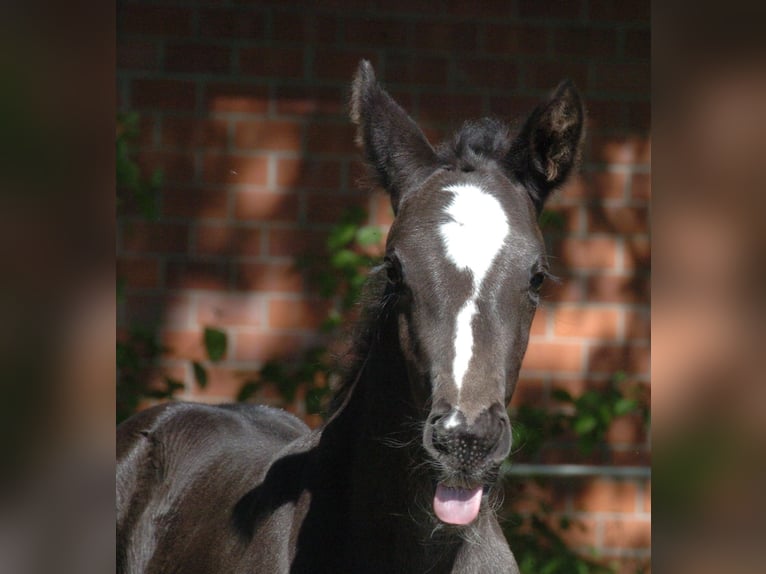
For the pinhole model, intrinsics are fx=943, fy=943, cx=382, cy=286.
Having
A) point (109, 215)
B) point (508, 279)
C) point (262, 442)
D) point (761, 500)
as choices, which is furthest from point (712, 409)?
point (262, 442)

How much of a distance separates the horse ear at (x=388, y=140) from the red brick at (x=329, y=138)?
7.56 ft

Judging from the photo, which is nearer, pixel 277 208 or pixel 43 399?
pixel 43 399

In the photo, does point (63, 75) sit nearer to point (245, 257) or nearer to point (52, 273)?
point (52, 273)

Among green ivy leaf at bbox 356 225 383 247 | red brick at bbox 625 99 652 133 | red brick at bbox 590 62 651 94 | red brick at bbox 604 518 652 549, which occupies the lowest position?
red brick at bbox 604 518 652 549

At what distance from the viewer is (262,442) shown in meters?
3.77

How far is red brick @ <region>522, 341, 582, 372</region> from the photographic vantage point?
5.30m

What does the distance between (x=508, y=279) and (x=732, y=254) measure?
171 cm

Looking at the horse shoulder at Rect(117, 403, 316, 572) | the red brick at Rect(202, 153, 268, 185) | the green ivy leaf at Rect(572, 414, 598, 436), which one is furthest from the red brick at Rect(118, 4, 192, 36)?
the green ivy leaf at Rect(572, 414, 598, 436)

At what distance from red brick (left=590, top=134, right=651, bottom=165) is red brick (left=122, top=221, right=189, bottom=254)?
7.80 ft

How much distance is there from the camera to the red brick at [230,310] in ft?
17.0

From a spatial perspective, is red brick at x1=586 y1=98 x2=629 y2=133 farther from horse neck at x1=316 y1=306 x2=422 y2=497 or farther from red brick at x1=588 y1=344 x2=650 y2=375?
horse neck at x1=316 y1=306 x2=422 y2=497

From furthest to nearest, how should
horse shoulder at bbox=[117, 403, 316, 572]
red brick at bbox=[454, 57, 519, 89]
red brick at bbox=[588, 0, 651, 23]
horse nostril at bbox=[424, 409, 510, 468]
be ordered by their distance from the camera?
red brick at bbox=[588, 0, 651, 23] < red brick at bbox=[454, 57, 519, 89] < horse shoulder at bbox=[117, 403, 316, 572] < horse nostril at bbox=[424, 409, 510, 468]

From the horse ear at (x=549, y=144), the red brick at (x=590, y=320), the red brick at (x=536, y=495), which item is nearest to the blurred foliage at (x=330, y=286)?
the red brick at (x=590, y=320)

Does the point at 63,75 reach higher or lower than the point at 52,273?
higher
